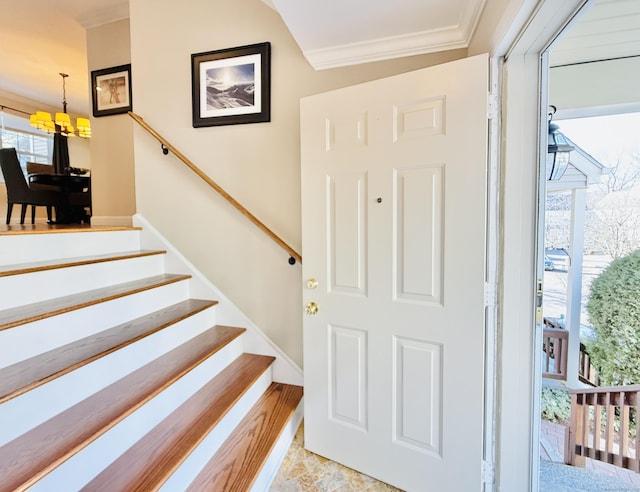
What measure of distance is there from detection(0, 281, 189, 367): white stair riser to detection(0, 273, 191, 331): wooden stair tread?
0.08 feet

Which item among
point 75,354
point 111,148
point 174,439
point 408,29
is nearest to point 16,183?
point 111,148

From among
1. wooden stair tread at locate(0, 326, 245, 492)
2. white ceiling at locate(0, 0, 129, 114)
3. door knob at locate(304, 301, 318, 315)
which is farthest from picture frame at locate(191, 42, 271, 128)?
white ceiling at locate(0, 0, 129, 114)

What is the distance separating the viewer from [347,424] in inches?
64.4

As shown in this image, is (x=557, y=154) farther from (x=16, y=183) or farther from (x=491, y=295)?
(x=16, y=183)

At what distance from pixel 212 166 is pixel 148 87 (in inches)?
31.6

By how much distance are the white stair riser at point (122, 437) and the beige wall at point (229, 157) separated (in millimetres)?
602

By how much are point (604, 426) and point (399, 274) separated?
1.02m

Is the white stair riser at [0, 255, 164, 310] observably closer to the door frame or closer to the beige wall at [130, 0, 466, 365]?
the beige wall at [130, 0, 466, 365]

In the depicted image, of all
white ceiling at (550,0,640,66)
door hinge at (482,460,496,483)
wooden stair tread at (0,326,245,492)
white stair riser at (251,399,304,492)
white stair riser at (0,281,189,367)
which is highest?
white ceiling at (550,0,640,66)

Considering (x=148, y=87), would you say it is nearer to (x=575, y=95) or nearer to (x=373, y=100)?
(x=373, y=100)

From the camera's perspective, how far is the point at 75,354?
133 cm

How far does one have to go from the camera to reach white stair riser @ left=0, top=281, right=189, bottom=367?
4.03ft

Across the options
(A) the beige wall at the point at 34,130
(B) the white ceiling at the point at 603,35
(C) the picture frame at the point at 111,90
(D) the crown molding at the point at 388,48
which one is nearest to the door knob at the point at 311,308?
(D) the crown molding at the point at 388,48

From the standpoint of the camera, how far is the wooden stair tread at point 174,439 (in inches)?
43.6
